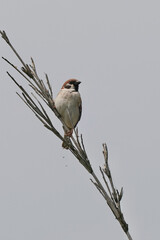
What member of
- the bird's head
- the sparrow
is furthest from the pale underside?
the bird's head

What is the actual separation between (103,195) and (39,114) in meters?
0.59

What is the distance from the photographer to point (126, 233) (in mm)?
1823

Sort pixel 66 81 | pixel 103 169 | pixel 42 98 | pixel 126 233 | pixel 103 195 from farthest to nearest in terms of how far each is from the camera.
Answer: pixel 66 81
pixel 42 98
pixel 103 169
pixel 103 195
pixel 126 233

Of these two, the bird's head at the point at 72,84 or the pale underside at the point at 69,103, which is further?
the bird's head at the point at 72,84

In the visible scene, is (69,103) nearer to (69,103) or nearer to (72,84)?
(69,103)

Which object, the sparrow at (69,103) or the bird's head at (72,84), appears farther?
the bird's head at (72,84)

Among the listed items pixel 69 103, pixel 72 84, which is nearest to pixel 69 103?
pixel 69 103

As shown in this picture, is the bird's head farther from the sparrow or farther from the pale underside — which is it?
the pale underside

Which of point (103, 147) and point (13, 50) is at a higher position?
point (13, 50)

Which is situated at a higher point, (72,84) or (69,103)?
(72,84)

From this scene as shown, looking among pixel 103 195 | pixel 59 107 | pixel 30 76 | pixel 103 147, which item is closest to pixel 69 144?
pixel 103 147

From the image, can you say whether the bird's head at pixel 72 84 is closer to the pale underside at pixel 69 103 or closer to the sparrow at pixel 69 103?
the sparrow at pixel 69 103

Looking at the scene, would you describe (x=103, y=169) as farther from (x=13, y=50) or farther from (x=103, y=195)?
(x=13, y=50)

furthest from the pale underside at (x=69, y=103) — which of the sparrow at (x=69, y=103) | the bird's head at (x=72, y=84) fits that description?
the bird's head at (x=72, y=84)
